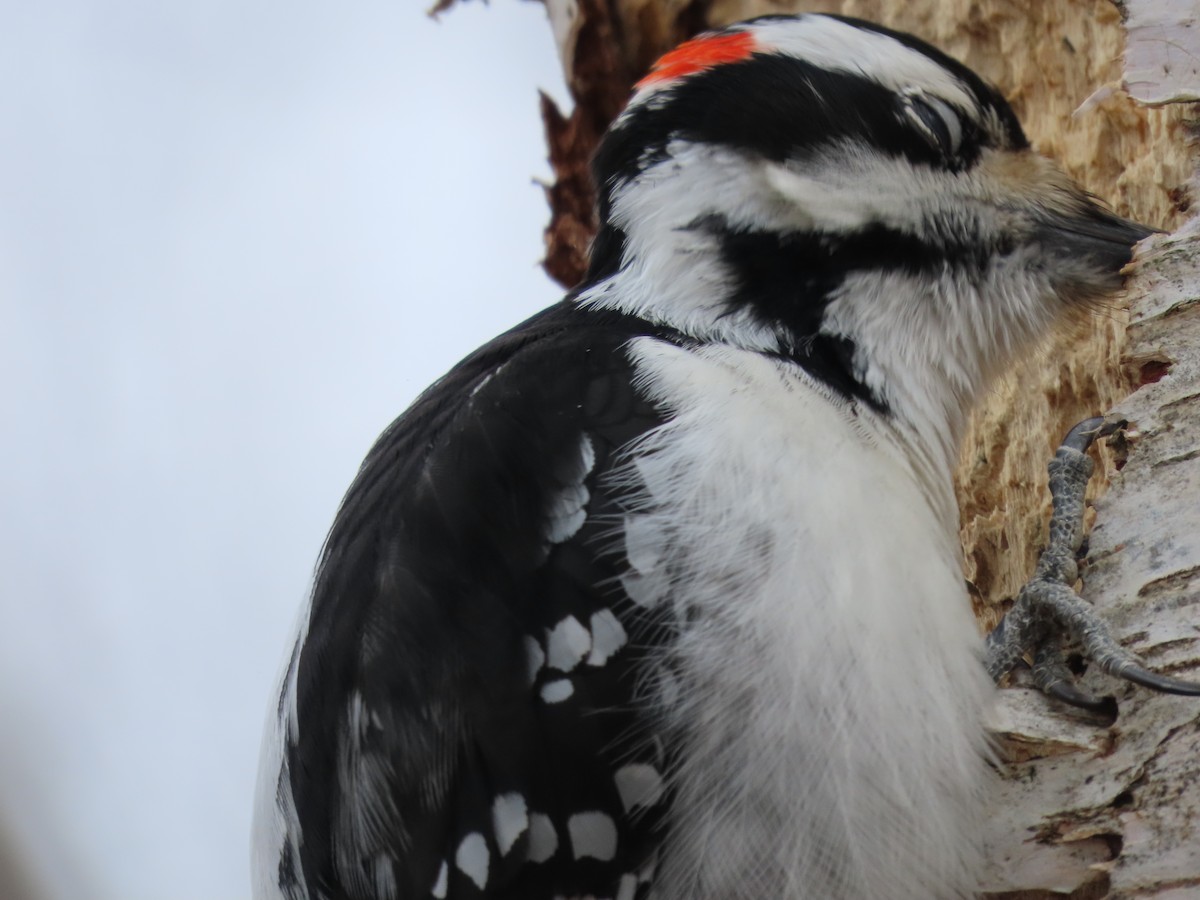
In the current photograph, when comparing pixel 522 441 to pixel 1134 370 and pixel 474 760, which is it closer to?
pixel 474 760

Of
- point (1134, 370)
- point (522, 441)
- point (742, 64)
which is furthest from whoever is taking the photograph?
point (742, 64)

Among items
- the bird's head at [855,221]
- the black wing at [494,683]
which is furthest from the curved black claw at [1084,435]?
→ the black wing at [494,683]

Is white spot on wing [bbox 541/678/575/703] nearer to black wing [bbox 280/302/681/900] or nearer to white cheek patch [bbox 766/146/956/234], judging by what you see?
black wing [bbox 280/302/681/900]

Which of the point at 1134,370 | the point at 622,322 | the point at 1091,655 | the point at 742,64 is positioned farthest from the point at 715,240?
the point at 1091,655

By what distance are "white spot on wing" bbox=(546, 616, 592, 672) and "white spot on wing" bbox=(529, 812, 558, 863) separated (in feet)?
0.54

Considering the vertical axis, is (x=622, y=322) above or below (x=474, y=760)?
above

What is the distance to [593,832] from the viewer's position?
4.92 ft

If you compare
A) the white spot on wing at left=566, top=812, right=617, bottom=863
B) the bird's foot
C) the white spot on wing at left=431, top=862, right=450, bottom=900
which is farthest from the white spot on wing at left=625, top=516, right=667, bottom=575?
the bird's foot

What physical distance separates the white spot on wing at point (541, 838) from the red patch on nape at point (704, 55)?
1081 mm

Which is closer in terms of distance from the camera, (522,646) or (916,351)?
(522,646)

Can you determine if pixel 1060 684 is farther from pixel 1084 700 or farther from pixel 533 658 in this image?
pixel 533 658

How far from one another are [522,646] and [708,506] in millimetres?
258

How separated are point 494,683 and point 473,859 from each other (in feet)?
0.63

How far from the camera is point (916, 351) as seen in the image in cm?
180
